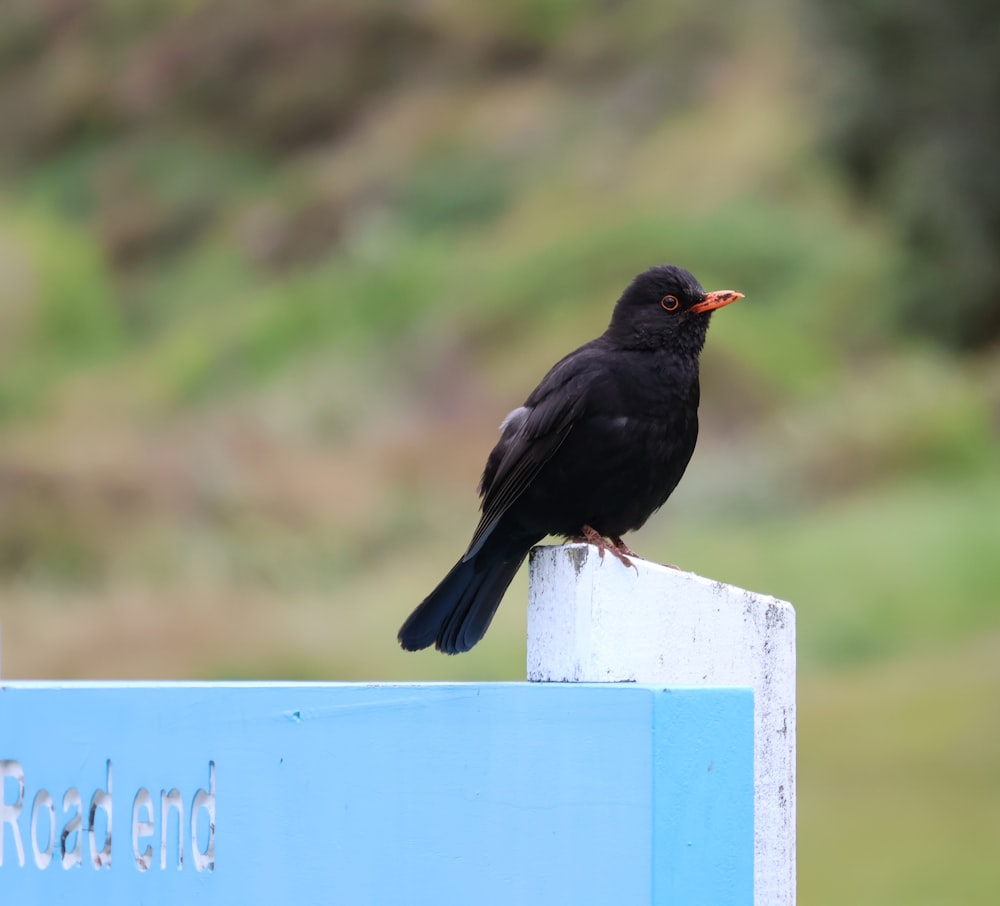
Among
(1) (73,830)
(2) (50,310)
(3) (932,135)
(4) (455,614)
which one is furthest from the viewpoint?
(2) (50,310)

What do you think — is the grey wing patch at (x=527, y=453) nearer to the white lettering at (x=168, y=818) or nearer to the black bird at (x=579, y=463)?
the black bird at (x=579, y=463)

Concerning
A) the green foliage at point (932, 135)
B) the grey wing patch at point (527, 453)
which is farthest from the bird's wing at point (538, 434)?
the green foliage at point (932, 135)

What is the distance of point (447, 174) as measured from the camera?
23438mm

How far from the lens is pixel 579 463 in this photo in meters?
3.53

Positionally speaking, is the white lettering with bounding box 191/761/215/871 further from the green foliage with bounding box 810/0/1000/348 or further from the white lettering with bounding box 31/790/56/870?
the green foliage with bounding box 810/0/1000/348

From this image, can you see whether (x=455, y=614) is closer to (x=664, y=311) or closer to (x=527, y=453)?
(x=527, y=453)

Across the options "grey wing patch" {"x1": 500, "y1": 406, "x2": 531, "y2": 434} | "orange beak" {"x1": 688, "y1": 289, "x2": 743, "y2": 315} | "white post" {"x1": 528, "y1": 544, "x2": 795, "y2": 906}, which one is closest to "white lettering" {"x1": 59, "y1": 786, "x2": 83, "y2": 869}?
"white post" {"x1": 528, "y1": 544, "x2": 795, "y2": 906}

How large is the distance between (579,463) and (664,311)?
17.7 inches

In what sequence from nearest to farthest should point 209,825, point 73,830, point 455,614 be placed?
point 209,825 < point 73,830 < point 455,614

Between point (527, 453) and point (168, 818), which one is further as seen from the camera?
point (527, 453)

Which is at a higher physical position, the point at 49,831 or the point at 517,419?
the point at 517,419

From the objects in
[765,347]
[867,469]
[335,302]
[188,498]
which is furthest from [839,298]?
[188,498]

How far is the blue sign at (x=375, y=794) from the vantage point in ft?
7.39

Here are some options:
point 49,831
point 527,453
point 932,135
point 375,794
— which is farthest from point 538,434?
point 932,135
